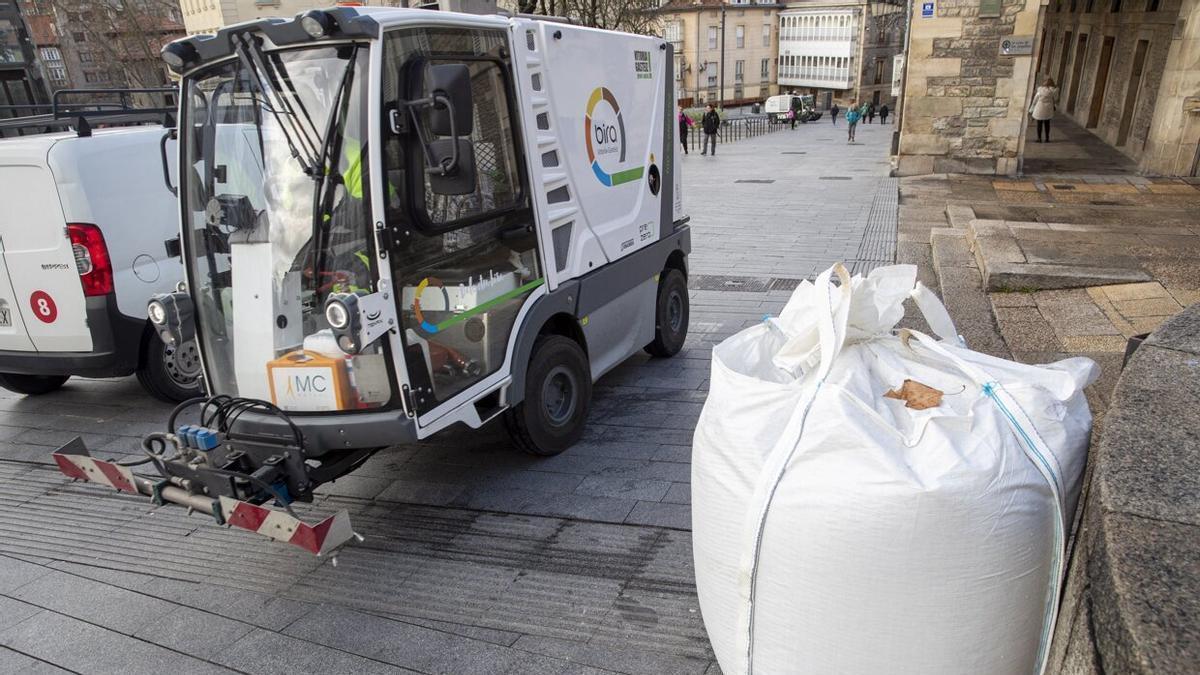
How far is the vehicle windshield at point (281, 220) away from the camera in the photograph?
3441mm

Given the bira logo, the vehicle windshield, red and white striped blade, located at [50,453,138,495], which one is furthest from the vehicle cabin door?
red and white striped blade, located at [50,453,138,495]

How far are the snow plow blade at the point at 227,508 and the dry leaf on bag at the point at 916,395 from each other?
2138mm

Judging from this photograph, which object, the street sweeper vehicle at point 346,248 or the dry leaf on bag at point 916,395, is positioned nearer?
the dry leaf on bag at point 916,395

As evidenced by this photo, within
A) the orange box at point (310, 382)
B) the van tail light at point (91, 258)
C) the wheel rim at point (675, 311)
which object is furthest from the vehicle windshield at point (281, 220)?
the wheel rim at point (675, 311)

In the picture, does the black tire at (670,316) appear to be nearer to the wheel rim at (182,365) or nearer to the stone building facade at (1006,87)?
the wheel rim at (182,365)

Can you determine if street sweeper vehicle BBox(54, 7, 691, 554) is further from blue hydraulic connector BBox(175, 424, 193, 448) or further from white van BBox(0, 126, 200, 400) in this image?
white van BBox(0, 126, 200, 400)

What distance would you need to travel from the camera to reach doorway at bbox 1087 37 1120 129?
19047mm

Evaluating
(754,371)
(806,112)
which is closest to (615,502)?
(754,371)

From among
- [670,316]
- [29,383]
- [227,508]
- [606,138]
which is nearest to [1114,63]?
[670,316]

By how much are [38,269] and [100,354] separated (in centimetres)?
73

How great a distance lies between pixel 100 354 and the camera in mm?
5625

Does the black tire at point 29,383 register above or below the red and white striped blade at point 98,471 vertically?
below

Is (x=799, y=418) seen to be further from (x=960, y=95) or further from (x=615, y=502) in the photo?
(x=960, y=95)

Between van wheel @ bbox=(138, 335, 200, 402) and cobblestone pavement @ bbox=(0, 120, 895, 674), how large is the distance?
7.7 inches
